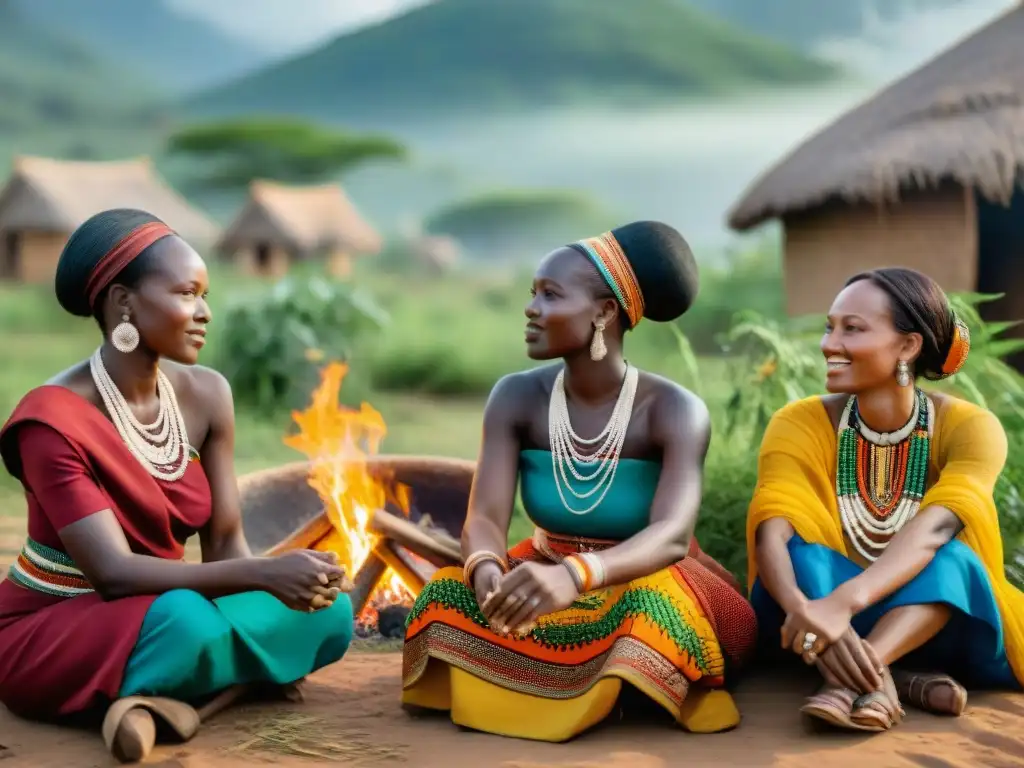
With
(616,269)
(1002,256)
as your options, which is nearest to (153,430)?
(616,269)

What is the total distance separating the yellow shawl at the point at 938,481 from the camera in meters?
4.09

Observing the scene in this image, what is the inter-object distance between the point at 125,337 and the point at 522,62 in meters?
53.2

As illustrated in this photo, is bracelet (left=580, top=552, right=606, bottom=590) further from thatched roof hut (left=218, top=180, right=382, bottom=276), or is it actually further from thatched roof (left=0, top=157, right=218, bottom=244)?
thatched roof hut (left=218, top=180, right=382, bottom=276)

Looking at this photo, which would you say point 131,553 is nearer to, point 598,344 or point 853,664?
point 598,344

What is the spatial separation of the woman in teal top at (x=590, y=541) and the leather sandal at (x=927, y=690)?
0.48m

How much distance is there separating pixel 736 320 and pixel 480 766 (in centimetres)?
314

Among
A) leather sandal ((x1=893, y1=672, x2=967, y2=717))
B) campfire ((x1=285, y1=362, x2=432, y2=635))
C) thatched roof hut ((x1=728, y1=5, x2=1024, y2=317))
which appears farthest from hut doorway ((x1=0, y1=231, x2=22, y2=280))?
leather sandal ((x1=893, y1=672, x2=967, y2=717))

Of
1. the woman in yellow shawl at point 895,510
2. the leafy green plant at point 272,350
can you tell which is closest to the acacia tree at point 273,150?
the leafy green plant at point 272,350

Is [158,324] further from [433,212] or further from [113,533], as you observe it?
[433,212]

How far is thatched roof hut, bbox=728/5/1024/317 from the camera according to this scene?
9.66 metres

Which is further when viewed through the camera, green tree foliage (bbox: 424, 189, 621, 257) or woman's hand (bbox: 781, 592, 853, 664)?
green tree foliage (bbox: 424, 189, 621, 257)

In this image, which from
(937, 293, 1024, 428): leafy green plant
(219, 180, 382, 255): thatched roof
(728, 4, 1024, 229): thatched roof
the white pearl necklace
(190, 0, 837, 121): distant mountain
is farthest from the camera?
(190, 0, 837, 121): distant mountain

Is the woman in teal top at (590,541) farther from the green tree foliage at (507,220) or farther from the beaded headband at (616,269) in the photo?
the green tree foliage at (507,220)

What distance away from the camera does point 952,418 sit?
423cm
